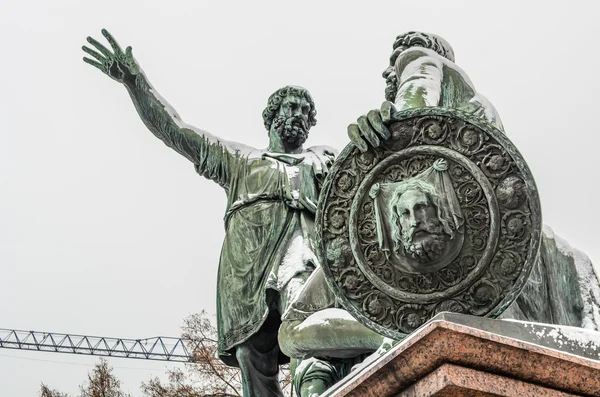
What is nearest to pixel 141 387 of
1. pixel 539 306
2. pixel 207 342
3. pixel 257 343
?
pixel 207 342

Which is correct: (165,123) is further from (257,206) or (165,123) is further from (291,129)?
(257,206)

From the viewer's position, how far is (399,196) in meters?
4.59

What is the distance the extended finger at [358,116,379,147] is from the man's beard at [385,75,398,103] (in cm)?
148

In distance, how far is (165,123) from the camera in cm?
872

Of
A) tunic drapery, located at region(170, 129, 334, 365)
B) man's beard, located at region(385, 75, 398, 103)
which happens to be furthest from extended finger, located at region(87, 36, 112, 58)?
man's beard, located at region(385, 75, 398, 103)

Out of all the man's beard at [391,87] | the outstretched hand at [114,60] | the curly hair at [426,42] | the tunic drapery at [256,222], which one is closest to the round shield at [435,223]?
the man's beard at [391,87]

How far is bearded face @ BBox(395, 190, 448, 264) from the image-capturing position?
452 centimetres

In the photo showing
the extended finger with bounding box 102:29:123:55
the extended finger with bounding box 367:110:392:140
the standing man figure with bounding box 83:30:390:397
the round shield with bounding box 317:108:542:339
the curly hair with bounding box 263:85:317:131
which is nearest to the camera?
the round shield with bounding box 317:108:542:339

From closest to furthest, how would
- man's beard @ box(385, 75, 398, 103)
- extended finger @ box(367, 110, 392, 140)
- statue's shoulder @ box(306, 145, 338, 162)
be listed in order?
extended finger @ box(367, 110, 392, 140) → man's beard @ box(385, 75, 398, 103) → statue's shoulder @ box(306, 145, 338, 162)

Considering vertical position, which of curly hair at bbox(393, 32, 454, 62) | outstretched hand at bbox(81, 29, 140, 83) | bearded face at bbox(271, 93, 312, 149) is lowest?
curly hair at bbox(393, 32, 454, 62)

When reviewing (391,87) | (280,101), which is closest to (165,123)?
(280,101)

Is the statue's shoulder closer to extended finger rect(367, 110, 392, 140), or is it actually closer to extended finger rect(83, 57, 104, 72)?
extended finger rect(83, 57, 104, 72)

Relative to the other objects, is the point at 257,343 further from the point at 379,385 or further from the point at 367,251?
the point at 379,385

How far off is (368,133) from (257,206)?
11.4ft
